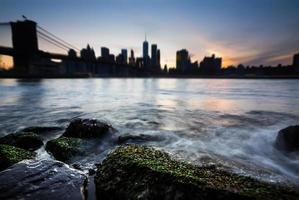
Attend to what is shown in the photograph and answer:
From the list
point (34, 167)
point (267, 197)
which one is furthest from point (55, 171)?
point (267, 197)

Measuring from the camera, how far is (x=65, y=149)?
4.79 metres

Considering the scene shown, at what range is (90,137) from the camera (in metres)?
6.18

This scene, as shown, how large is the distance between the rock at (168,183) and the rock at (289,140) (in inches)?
148

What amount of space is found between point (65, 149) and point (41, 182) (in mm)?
2037

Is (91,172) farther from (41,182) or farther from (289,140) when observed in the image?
(289,140)

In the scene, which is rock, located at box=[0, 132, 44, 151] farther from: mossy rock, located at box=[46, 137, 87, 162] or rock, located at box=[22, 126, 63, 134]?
rock, located at box=[22, 126, 63, 134]

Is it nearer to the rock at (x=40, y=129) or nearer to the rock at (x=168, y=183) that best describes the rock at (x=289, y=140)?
the rock at (x=168, y=183)

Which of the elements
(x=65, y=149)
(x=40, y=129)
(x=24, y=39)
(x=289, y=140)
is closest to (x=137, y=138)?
(x=65, y=149)

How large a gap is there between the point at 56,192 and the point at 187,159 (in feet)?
11.2

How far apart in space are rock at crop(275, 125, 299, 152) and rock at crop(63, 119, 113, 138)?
5.65 metres

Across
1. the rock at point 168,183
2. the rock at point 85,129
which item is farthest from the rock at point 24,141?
the rock at point 168,183

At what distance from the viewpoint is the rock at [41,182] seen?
258 cm

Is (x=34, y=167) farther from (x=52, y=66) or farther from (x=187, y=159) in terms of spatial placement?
(x=52, y=66)

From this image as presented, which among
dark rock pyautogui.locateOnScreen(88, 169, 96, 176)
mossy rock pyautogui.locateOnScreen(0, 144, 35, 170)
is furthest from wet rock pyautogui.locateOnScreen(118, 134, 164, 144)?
mossy rock pyautogui.locateOnScreen(0, 144, 35, 170)
